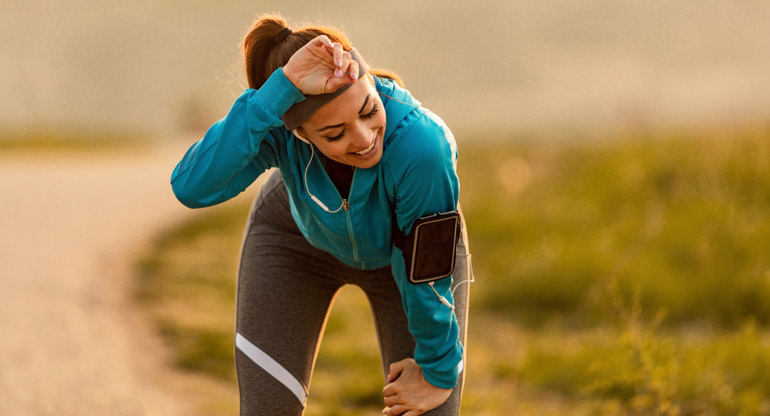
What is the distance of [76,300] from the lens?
6309 millimetres

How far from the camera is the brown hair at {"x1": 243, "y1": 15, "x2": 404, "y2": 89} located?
2502 millimetres

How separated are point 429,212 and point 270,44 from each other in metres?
0.69

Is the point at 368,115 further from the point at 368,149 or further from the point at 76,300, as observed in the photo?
the point at 76,300

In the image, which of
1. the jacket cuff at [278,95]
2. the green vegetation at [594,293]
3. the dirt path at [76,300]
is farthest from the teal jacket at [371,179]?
the dirt path at [76,300]

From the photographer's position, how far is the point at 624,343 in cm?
369

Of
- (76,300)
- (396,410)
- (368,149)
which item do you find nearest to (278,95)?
(368,149)

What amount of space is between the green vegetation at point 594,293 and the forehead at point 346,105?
1.76 meters

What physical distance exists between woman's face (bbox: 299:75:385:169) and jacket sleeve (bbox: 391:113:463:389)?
0.09 m

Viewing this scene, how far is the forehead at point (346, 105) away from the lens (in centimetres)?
239

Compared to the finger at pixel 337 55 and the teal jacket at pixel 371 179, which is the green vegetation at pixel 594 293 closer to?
the teal jacket at pixel 371 179

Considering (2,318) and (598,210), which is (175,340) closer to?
(2,318)

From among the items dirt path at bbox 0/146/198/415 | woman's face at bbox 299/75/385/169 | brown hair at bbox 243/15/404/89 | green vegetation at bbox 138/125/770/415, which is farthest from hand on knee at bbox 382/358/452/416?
dirt path at bbox 0/146/198/415

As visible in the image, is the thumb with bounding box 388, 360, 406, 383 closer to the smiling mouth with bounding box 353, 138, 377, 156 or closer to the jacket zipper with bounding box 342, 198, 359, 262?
the jacket zipper with bounding box 342, 198, 359, 262

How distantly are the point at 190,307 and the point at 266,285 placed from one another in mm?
3558
